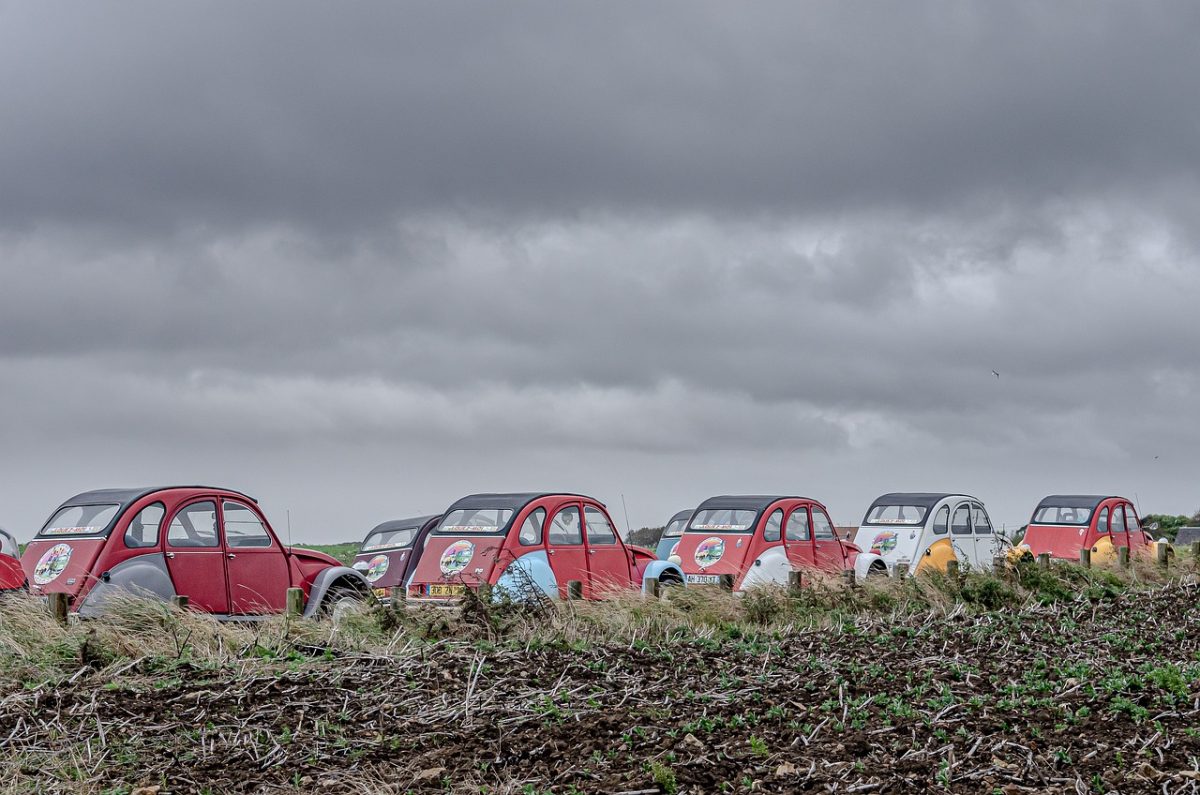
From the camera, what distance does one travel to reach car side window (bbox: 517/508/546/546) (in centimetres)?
1472

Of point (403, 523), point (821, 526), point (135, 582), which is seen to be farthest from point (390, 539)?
point (821, 526)

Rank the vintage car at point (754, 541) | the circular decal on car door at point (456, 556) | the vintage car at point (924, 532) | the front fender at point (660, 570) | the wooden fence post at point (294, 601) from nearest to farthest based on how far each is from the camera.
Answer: the wooden fence post at point (294, 601) < the circular decal on car door at point (456, 556) < the front fender at point (660, 570) < the vintage car at point (754, 541) < the vintage car at point (924, 532)

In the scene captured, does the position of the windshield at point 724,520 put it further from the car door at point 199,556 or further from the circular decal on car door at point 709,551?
the car door at point 199,556

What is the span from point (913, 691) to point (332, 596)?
7.66m

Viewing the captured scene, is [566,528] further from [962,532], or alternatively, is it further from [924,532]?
[962,532]

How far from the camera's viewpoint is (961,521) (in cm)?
2278

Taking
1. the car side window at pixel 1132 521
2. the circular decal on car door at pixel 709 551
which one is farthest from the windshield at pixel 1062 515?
the circular decal on car door at pixel 709 551

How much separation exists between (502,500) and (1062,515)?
17.6 meters

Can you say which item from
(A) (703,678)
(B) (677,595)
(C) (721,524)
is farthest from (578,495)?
(A) (703,678)

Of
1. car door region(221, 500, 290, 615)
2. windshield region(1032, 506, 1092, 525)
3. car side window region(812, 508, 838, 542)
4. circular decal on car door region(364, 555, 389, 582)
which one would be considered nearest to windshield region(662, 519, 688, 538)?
car side window region(812, 508, 838, 542)

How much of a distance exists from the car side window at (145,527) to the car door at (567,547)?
458 centimetres

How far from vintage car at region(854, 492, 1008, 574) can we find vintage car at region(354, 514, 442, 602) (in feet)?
27.8

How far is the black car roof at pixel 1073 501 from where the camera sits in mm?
27719

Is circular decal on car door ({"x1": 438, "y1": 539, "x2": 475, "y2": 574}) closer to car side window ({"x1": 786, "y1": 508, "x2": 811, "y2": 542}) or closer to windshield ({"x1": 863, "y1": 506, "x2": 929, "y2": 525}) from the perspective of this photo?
car side window ({"x1": 786, "y1": 508, "x2": 811, "y2": 542})
